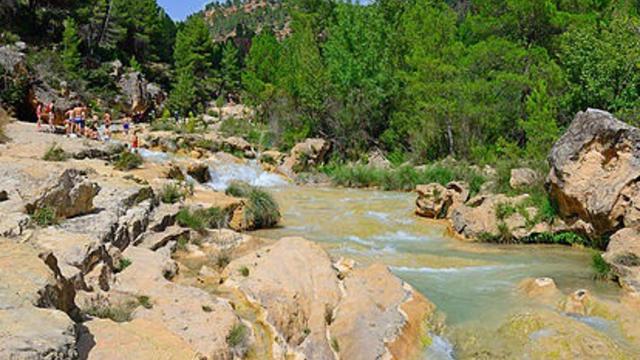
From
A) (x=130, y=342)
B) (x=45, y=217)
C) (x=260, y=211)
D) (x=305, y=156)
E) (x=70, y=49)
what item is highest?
(x=70, y=49)

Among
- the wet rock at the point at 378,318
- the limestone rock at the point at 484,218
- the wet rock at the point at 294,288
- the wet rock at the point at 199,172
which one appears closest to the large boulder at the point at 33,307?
the wet rock at the point at 294,288

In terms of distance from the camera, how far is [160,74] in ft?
190

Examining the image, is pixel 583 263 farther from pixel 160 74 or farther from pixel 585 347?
pixel 160 74

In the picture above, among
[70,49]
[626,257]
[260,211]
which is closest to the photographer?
[626,257]

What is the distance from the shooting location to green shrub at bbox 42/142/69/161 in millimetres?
15073

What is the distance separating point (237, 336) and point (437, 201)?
1149 cm

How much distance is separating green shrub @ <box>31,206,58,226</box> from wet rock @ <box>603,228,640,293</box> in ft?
29.5

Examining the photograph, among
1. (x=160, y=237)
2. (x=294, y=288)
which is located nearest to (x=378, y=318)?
(x=294, y=288)

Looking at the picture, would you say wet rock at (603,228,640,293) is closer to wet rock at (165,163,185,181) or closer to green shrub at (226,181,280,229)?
green shrub at (226,181,280,229)

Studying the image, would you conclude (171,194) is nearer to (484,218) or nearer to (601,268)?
(484,218)

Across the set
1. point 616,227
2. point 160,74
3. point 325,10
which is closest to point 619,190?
point 616,227

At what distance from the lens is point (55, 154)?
606 inches

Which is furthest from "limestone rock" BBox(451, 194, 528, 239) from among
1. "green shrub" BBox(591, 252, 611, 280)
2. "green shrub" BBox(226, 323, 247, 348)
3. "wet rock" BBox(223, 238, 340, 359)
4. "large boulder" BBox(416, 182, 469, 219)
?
"green shrub" BBox(226, 323, 247, 348)

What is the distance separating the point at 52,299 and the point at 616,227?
35.3 ft
